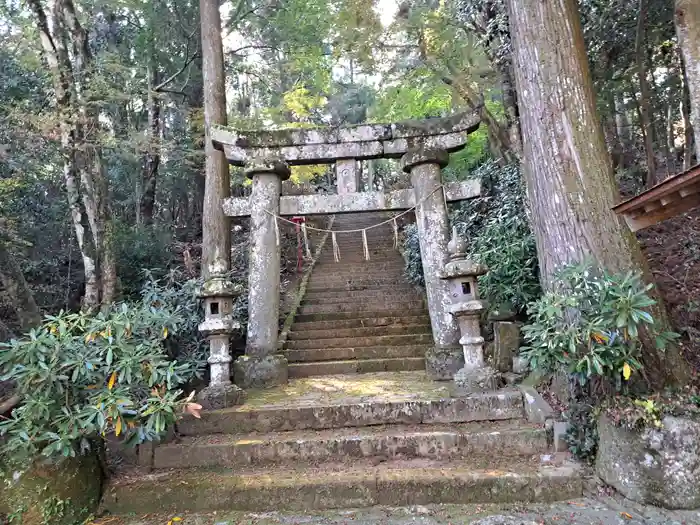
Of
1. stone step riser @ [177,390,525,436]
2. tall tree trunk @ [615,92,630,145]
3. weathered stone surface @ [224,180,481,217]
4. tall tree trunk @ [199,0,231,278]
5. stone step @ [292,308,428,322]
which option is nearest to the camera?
stone step riser @ [177,390,525,436]

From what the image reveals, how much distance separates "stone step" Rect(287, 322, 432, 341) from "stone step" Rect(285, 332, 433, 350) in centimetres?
21

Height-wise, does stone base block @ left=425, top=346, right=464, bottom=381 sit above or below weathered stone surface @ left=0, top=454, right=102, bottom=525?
above

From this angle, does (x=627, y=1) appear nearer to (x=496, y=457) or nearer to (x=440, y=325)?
(x=440, y=325)

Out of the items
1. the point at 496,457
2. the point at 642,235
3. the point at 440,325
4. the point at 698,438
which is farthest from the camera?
the point at 642,235

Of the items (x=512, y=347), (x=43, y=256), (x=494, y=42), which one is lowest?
(x=512, y=347)

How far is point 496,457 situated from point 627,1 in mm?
8101

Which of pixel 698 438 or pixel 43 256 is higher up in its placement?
pixel 43 256

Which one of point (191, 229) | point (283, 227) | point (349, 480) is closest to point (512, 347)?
point (349, 480)

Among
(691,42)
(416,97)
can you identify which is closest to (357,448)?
(691,42)

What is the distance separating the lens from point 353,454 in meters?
3.89

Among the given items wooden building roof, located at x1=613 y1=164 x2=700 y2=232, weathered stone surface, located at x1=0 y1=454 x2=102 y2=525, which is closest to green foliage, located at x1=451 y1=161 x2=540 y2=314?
wooden building roof, located at x1=613 y1=164 x2=700 y2=232

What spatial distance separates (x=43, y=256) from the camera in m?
8.62

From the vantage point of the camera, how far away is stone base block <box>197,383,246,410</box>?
4.59 metres

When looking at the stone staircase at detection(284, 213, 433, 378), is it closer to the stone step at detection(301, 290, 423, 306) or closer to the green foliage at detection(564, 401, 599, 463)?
the stone step at detection(301, 290, 423, 306)
